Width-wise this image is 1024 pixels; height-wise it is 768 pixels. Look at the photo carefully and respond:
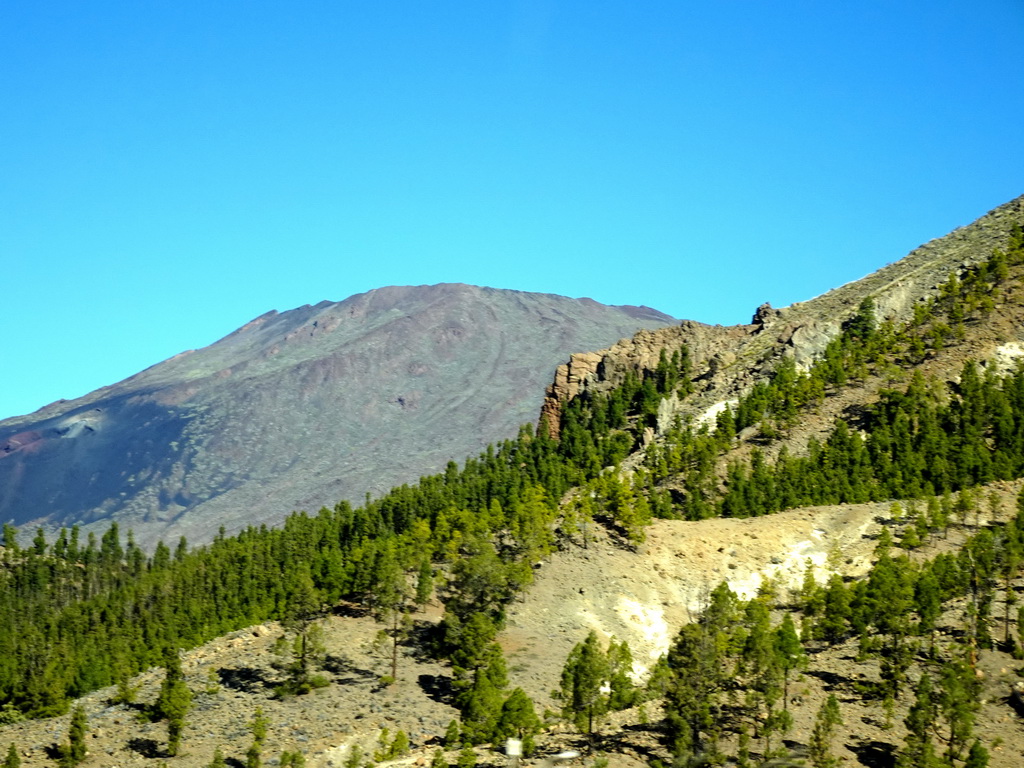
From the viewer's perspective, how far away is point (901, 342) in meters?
180

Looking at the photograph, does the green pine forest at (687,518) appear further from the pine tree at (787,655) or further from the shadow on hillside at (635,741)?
the shadow on hillside at (635,741)

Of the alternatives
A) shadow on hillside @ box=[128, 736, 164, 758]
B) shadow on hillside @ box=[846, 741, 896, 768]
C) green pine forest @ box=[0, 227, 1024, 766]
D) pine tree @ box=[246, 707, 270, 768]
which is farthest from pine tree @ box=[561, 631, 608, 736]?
→ shadow on hillside @ box=[128, 736, 164, 758]

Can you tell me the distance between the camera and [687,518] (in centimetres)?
14475

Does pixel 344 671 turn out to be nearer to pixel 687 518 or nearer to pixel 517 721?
pixel 517 721

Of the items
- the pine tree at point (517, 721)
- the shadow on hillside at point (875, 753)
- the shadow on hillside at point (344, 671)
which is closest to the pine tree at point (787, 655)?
the shadow on hillside at point (875, 753)

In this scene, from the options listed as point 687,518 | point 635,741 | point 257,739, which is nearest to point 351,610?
point 257,739

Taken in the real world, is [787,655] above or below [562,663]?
above

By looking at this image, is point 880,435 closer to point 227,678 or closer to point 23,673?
point 227,678

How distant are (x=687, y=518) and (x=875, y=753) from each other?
6535 cm

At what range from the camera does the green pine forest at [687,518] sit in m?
87.8

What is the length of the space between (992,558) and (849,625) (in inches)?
500

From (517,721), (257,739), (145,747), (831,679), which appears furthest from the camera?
(145,747)

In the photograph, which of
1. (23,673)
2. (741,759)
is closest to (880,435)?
(741,759)

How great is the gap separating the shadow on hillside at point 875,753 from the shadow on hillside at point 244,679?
161ft
